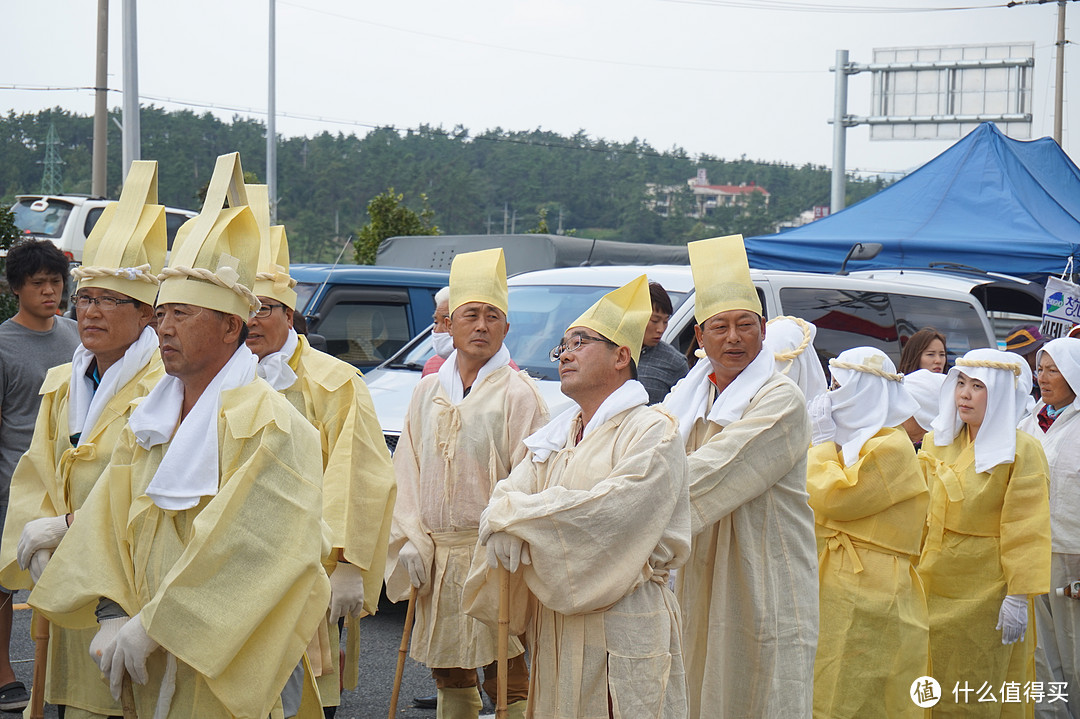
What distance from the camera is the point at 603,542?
3221 millimetres

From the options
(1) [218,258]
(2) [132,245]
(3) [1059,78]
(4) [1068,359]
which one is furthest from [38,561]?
(3) [1059,78]

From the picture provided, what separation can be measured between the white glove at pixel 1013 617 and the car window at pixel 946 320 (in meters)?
3.52

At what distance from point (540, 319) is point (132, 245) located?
3.95 m

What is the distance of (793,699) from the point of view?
3914 mm

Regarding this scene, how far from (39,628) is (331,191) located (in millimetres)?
35813

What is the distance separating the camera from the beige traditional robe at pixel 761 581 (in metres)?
3.83

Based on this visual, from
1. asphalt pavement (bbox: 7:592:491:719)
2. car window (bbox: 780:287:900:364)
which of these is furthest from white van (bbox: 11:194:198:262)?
car window (bbox: 780:287:900:364)

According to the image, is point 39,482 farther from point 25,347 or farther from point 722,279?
point 722,279

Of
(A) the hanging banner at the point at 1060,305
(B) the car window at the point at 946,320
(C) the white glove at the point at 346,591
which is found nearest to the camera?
(C) the white glove at the point at 346,591

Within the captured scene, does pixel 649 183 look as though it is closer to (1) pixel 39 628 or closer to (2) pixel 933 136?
(2) pixel 933 136

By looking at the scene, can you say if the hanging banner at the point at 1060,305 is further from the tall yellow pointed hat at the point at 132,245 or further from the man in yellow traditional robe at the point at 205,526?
the man in yellow traditional robe at the point at 205,526

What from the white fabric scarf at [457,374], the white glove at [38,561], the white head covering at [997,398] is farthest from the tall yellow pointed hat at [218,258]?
the white head covering at [997,398]

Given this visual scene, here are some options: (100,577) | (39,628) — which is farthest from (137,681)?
(39,628)

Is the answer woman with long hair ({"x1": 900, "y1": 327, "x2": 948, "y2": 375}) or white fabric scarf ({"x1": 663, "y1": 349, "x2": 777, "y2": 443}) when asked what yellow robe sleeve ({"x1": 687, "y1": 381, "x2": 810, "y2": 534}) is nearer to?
white fabric scarf ({"x1": 663, "y1": 349, "x2": 777, "y2": 443})
